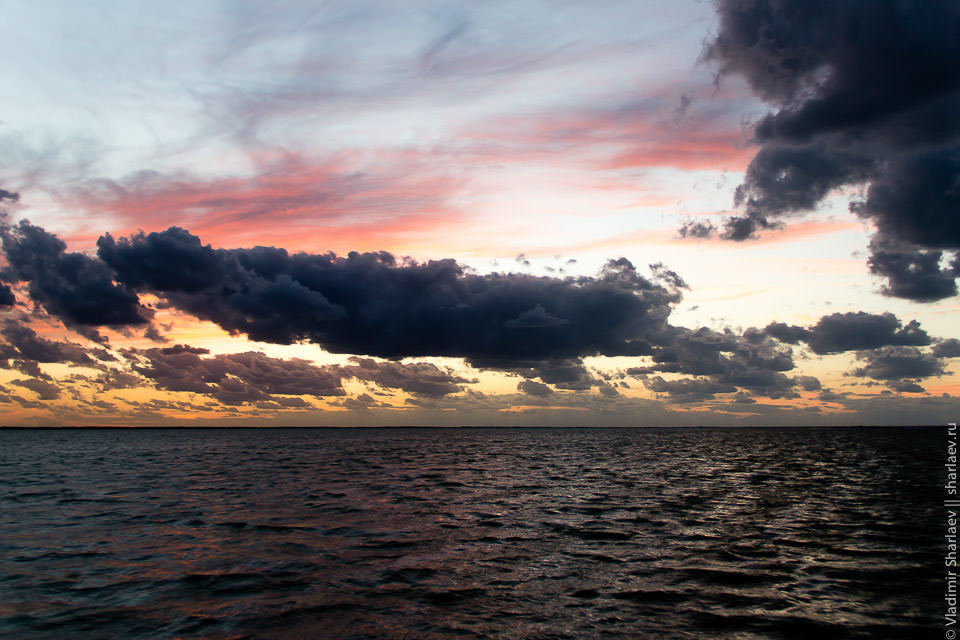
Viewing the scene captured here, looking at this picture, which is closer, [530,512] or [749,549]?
[749,549]

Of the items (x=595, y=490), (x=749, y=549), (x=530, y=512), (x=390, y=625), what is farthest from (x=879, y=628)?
(x=595, y=490)

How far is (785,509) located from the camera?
32031mm

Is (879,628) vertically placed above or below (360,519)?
above

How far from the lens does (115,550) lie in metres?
21.8

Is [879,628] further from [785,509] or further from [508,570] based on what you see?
[785,509]

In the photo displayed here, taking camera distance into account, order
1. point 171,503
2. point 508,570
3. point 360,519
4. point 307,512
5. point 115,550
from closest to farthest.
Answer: point 508,570
point 115,550
point 360,519
point 307,512
point 171,503

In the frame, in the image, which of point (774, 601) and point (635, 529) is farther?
point (635, 529)

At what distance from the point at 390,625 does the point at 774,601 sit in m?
10.6

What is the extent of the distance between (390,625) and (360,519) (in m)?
15.4

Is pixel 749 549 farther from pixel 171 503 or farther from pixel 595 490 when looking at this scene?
pixel 171 503

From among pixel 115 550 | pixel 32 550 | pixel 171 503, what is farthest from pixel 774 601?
pixel 171 503

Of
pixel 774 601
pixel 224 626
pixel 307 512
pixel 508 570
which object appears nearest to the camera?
pixel 224 626

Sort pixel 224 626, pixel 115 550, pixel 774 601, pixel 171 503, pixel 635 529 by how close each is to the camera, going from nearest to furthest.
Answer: pixel 224 626 < pixel 774 601 < pixel 115 550 < pixel 635 529 < pixel 171 503

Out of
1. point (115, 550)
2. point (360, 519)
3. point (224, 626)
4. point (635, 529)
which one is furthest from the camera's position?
point (360, 519)
